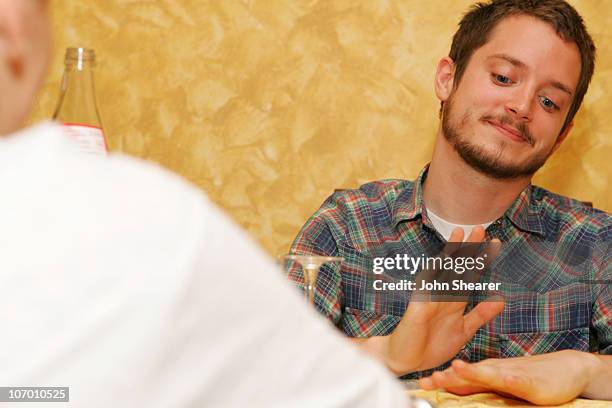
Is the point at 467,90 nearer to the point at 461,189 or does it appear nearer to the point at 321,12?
the point at 461,189

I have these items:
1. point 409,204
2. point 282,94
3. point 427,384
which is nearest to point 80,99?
point 427,384

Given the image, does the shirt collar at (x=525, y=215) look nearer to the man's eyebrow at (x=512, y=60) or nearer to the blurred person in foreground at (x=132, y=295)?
the man's eyebrow at (x=512, y=60)

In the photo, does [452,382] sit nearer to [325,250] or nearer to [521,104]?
[325,250]

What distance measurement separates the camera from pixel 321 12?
198cm

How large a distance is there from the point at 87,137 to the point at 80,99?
8 centimetres

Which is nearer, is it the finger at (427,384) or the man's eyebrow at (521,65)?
the finger at (427,384)

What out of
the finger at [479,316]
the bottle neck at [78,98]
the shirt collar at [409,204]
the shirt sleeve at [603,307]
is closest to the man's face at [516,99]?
the shirt collar at [409,204]

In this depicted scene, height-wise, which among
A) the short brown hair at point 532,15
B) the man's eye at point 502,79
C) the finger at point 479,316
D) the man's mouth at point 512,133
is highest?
the short brown hair at point 532,15

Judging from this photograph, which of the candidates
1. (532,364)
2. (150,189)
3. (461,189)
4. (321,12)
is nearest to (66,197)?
(150,189)

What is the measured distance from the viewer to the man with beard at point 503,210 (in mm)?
1593

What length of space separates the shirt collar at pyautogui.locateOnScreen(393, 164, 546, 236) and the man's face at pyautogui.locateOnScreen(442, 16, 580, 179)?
0.08m

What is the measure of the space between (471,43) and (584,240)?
50 cm

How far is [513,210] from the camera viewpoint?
5.61ft

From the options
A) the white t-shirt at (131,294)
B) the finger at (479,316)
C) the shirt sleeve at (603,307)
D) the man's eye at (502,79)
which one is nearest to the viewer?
the white t-shirt at (131,294)
